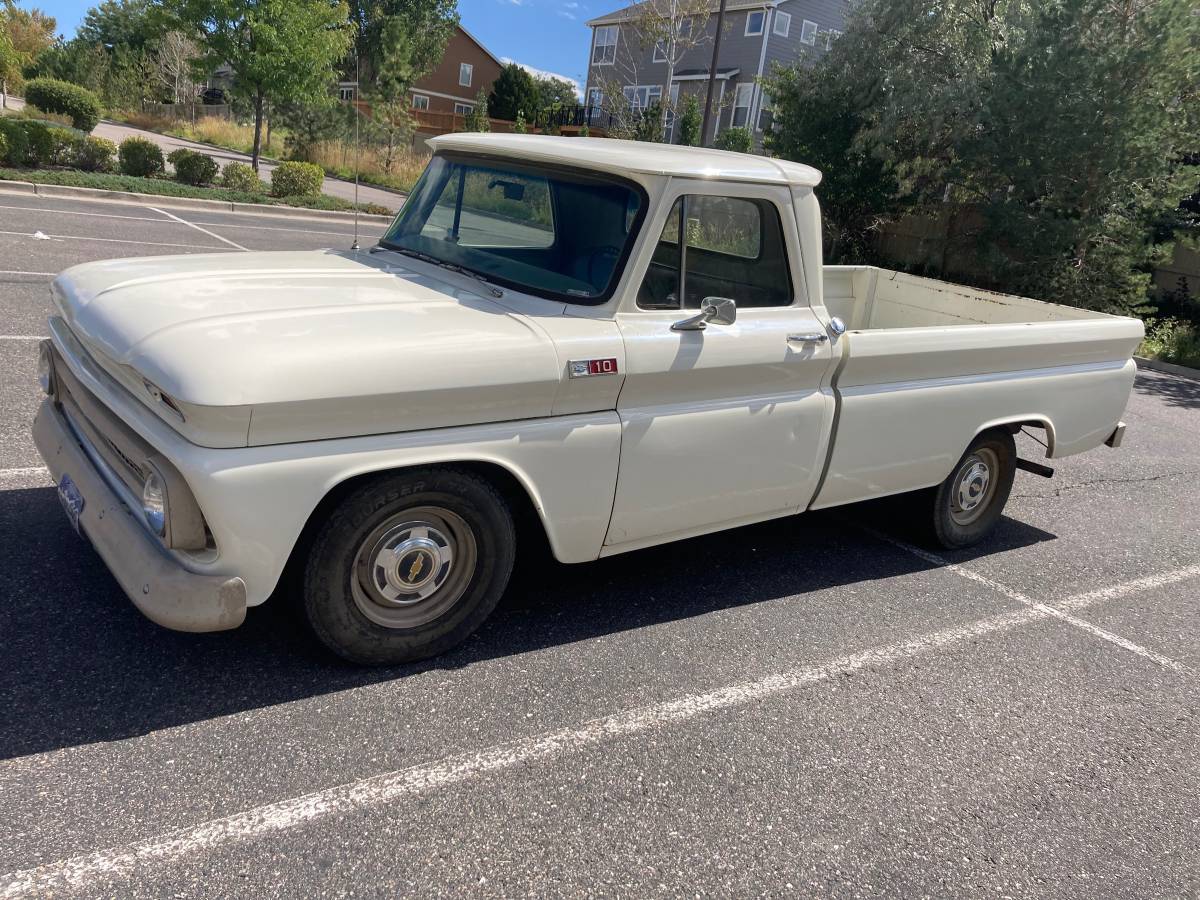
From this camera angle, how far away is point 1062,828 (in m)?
3.08

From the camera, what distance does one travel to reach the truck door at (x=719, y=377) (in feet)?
12.0

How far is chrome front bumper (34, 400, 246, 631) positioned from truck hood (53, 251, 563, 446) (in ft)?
1.35

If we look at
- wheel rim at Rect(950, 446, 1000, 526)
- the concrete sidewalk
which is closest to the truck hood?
wheel rim at Rect(950, 446, 1000, 526)

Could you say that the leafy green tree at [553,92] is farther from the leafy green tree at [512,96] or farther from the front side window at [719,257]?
the front side window at [719,257]

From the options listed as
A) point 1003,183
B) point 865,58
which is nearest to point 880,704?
point 1003,183

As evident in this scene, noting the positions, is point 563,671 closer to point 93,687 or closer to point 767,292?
point 93,687

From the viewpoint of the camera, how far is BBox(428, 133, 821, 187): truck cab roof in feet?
12.2

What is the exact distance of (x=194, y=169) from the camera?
63.7ft

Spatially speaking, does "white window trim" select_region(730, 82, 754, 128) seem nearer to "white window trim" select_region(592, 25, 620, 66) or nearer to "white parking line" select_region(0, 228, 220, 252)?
"white window trim" select_region(592, 25, 620, 66)

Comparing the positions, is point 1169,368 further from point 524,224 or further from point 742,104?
point 742,104

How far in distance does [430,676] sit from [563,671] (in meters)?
0.51

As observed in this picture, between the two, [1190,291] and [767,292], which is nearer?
[767,292]


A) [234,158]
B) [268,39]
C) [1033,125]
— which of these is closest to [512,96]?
[234,158]

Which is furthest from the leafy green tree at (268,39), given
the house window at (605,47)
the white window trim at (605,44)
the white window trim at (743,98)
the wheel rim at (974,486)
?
the house window at (605,47)
